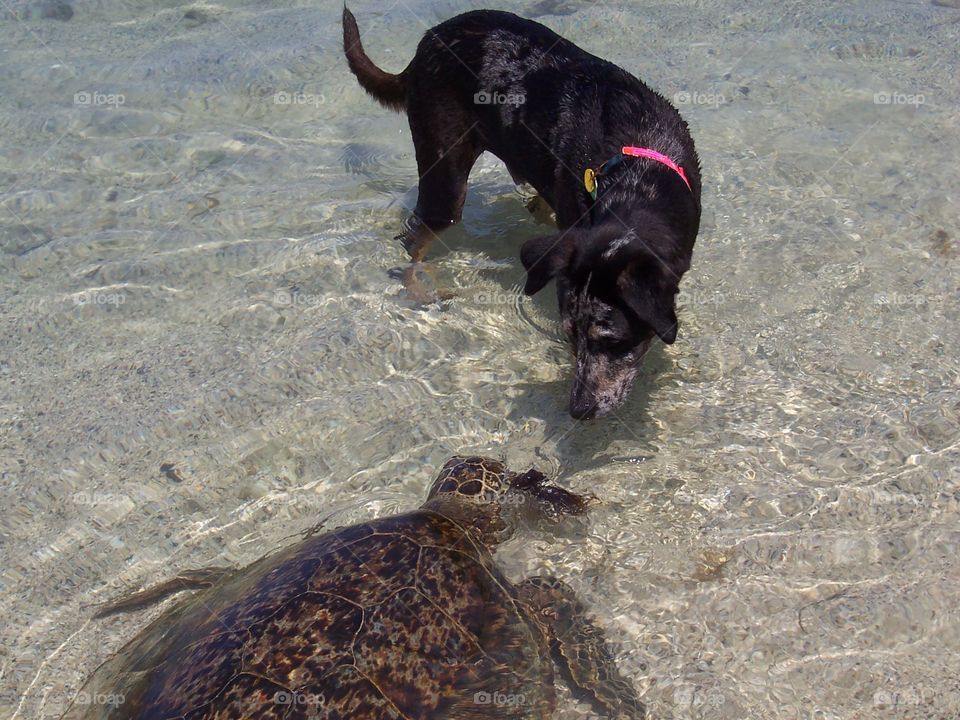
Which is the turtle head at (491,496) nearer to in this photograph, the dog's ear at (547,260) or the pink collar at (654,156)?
the dog's ear at (547,260)

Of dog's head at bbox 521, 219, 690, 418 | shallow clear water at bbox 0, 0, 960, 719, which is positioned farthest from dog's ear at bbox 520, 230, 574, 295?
shallow clear water at bbox 0, 0, 960, 719

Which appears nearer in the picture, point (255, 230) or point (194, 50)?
point (255, 230)

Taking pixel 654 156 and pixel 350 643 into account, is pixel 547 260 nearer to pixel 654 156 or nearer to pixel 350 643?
pixel 654 156

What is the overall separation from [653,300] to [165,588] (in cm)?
268

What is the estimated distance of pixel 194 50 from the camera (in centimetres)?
881

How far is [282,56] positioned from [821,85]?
5312 millimetres

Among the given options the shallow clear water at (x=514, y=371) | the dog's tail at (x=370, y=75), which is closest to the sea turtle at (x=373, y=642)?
the shallow clear water at (x=514, y=371)

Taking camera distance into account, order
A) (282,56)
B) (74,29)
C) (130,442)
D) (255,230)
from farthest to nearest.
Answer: (74,29), (282,56), (255,230), (130,442)

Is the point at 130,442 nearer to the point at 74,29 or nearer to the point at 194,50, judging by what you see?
the point at 194,50

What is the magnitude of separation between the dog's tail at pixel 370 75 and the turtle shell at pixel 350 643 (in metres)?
3.40

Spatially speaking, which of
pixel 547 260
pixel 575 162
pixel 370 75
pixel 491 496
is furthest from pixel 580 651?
pixel 370 75

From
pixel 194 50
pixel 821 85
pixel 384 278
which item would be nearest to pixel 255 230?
pixel 384 278

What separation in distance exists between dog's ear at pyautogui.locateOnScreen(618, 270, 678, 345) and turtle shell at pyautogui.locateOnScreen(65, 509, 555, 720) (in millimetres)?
1267

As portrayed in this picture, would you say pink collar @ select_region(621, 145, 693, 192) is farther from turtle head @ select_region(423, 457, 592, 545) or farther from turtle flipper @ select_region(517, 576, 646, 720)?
turtle flipper @ select_region(517, 576, 646, 720)
